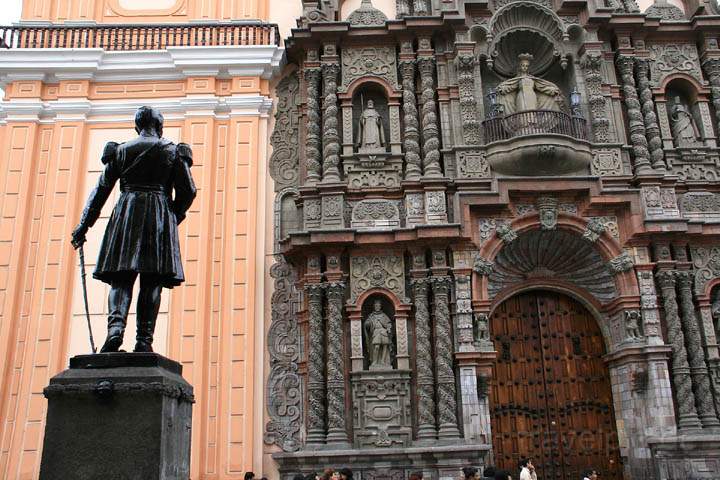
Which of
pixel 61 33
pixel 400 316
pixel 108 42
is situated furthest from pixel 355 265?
pixel 61 33

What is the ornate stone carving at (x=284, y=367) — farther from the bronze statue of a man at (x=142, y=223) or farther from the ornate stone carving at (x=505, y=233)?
the bronze statue of a man at (x=142, y=223)

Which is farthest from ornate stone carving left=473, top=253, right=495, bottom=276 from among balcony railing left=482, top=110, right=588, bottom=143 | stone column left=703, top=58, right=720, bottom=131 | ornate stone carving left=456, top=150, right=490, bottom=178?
→ stone column left=703, top=58, right=720, bottom=131

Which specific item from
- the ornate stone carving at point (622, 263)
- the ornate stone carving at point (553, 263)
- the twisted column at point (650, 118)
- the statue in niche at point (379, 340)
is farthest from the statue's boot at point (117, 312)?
the twisted column at point (650, 118)

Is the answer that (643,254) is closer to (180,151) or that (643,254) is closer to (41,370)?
(180,151)

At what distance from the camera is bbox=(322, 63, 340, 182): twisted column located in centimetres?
1289

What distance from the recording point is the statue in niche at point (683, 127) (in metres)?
13.6

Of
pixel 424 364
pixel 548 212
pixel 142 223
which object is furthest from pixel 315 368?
pixel 142 223

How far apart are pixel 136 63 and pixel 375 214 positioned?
19.0 feet

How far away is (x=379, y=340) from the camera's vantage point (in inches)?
469

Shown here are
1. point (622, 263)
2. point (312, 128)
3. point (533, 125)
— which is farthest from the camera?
point (312, 128)

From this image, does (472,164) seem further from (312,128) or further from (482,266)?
(312,128)

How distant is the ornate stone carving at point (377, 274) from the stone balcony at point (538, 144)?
266cm

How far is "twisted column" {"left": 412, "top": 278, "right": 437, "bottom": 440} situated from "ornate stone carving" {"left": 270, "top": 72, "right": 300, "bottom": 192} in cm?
339

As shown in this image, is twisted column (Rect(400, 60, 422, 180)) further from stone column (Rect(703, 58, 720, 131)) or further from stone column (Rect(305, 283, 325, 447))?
stone column (Rect(703, 58, 720, 131))
